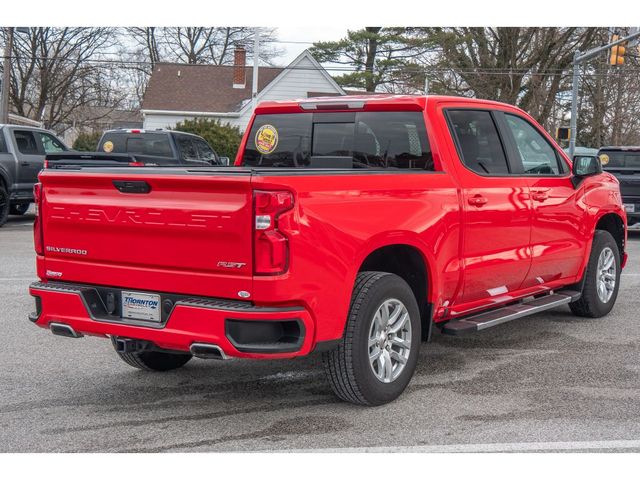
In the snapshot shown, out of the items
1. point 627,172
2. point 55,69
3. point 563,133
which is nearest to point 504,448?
point 627,172

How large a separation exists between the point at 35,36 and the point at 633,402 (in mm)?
45801

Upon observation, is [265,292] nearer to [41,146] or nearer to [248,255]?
[248,255]

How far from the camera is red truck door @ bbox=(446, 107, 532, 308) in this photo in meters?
6.09

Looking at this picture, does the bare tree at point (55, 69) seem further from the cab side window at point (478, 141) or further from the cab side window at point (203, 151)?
the cab side window at point (478, 141)

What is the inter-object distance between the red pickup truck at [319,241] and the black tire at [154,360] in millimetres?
11

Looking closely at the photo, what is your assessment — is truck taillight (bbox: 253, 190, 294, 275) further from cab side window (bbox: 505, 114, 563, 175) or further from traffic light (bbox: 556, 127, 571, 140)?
traffic light (bbox: 556, 127, 571, 140)

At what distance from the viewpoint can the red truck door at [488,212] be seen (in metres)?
6.09

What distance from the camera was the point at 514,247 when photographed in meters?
6.59

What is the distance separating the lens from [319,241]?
471 cm

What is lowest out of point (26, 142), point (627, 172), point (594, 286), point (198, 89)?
point (594, 286)

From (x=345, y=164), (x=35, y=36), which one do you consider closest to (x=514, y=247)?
(x=345, y=164)

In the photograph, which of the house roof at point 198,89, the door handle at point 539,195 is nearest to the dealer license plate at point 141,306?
the door handle at point 539,195

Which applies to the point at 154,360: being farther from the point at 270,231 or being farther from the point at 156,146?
the point at 156,146

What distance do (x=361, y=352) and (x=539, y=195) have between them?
2.62m
